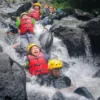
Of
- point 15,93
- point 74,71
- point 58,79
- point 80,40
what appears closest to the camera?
point 15,93

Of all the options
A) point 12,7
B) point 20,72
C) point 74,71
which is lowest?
point 74,71

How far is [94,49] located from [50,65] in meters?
2.85

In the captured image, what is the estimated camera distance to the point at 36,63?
8.14 metres

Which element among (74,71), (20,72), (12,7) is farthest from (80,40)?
(12,7)

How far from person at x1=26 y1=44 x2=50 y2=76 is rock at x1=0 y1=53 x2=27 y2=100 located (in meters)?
1.47

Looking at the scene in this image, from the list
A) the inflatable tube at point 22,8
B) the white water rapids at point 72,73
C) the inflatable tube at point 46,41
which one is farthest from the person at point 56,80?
the inflatable tube at point 22,8

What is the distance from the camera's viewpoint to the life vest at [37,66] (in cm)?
805

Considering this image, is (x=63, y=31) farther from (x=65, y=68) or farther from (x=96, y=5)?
(x=96, y=5)

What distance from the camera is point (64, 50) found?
33.7 feet

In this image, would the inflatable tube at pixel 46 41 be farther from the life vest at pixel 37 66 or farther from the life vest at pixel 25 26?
the life vest at pixel 37 66

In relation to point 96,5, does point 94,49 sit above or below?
below

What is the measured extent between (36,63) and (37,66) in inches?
3.7

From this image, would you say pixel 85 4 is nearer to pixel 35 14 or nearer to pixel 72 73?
pixel 35 14

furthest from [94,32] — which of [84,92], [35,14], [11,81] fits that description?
[11,81]
